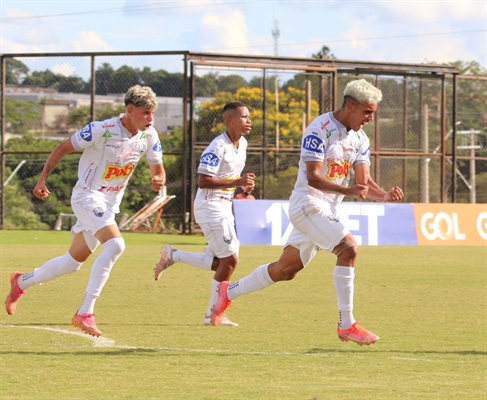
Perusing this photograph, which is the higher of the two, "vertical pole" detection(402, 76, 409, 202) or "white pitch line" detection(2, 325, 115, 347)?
"vertical pole" detection(402, 76, 409, 202)

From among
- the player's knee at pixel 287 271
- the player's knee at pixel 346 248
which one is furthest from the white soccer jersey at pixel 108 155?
the player's knee at pixel 346 248

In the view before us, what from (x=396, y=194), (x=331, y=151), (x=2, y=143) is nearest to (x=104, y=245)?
(x=331, y=151)

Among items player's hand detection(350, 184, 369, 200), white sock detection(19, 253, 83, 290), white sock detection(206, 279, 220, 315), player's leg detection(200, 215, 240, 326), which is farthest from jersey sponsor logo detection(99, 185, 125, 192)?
player's hand detection(350, 184, 369, 200)

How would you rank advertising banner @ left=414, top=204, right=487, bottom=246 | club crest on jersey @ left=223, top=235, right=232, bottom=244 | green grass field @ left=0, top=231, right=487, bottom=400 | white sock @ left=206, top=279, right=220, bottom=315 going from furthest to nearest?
advertising banner @ left=414, top=204, right=487, bottom=246, club crest on jersey @ left=223, top=235, right=232, bottom=244, white sock @ left=206, top=279, right=220, bottom=315, green grass field @ left=0, top=231, right=487, bottom=400

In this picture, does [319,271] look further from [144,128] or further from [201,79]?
[201,79]

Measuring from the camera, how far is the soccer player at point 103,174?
9.33 meters

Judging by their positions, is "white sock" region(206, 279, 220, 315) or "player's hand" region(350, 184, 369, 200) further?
"white sock" region(206, 279, 220, 315)

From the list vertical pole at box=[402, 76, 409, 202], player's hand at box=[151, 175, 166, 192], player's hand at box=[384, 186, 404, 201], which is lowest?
player's hand at box=[384, 186, 404, 201]

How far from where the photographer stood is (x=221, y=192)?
11.3 metres

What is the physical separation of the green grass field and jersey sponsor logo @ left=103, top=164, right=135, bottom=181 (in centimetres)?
144

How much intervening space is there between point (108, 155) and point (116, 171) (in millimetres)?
182

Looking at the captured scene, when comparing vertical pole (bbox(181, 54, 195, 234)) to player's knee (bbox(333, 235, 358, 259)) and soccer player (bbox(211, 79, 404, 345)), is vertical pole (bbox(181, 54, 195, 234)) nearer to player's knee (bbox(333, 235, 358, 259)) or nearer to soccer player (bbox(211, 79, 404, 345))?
soccer player (bbox(211, 79, 404, 345))

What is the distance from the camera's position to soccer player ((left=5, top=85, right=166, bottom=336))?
933 centimetres

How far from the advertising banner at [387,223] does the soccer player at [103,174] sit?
1278cm
